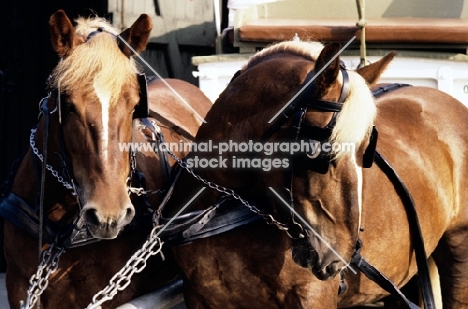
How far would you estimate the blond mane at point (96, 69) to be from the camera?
108 inches

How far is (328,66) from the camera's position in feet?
8.76

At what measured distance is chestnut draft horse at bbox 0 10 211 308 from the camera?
2.70 metres

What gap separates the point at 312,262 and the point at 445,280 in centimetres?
130

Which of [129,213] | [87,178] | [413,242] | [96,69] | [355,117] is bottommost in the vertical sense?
[413,242]

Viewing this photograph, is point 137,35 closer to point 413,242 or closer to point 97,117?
point 97,117

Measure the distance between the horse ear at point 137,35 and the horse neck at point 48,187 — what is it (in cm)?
42

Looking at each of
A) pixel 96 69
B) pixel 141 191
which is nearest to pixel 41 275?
pixel 141 191

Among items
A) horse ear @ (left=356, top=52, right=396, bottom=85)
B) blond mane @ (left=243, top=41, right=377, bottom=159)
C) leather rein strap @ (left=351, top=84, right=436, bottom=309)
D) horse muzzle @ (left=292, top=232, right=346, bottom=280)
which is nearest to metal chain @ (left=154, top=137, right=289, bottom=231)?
horse muzzle @ (left=292, top=232, right=346, bottom=280)

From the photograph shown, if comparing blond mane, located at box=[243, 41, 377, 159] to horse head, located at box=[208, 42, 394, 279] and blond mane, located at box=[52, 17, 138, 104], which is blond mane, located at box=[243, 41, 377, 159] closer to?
horse head, located at box=[208, 42, 394, 279]

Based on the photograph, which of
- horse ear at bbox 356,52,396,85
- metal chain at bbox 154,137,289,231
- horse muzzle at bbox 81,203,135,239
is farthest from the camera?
horse ear at bbox 356,52,396,85

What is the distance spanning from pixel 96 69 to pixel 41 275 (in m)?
0.83

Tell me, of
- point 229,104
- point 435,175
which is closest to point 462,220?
point 435,175

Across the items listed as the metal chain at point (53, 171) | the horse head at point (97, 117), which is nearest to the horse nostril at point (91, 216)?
the horse head at point (97, 117)

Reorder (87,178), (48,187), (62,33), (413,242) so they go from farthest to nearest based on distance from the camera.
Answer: (413,242) → (48,187) → (62,33) → (87,178)
